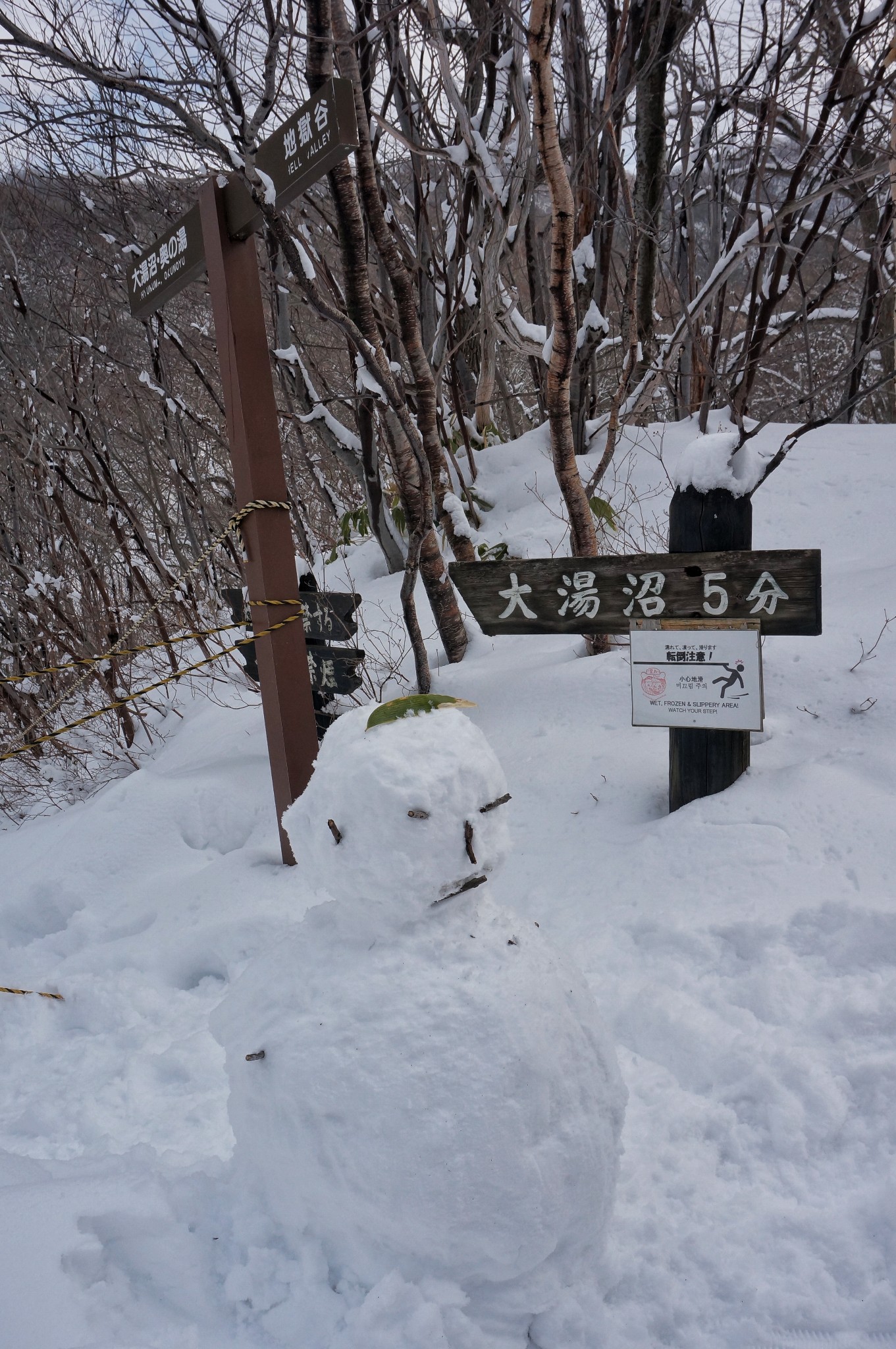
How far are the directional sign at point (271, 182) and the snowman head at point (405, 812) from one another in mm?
1662

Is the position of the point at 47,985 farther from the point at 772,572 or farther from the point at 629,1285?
the point at 772,572

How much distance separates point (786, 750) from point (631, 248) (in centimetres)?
349

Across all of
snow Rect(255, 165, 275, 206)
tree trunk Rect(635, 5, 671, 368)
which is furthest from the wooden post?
tree trunk Rect(635, 5, 671, 368)

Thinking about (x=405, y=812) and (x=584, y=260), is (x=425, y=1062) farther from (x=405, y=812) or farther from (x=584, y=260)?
(x=584, y=260)

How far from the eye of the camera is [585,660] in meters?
3.58

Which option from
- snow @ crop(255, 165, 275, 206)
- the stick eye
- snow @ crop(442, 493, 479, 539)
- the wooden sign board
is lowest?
the stick eye

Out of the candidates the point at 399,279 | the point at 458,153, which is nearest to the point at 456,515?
the point at 399,279

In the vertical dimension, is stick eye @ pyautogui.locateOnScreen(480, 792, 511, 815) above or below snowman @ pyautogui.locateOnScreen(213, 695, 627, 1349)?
above

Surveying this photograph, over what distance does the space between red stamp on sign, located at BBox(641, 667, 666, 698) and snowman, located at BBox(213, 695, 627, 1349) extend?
118 centimetres

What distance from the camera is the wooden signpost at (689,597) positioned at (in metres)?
2.31

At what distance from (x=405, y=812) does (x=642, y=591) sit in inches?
57.5

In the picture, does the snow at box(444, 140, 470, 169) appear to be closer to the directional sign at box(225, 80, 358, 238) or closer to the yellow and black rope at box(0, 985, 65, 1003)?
the directional sign at box(225, 80, 358, 238)

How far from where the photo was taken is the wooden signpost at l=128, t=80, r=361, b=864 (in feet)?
9.07

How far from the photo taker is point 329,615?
10.1 feet
